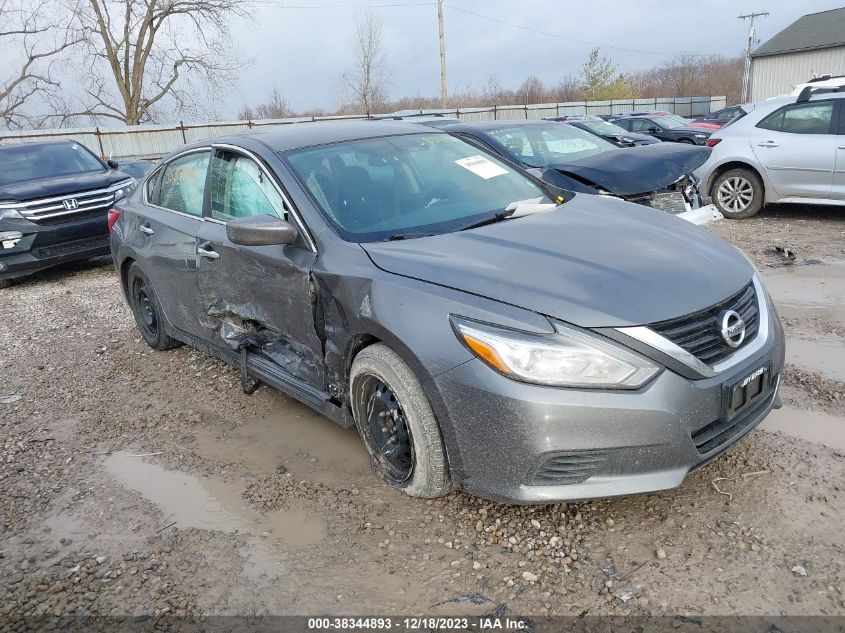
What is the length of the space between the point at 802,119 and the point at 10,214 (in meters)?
9.67

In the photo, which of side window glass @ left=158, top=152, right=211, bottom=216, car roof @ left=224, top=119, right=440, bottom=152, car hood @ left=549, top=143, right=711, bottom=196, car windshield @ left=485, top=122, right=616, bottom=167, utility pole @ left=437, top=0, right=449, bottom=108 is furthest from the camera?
utility pole @ left=437, top=0, right=449, bottom=108

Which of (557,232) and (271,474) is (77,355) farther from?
(557,232)

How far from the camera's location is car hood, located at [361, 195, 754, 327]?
2.44 metres

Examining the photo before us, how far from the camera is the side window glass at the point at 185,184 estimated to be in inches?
163

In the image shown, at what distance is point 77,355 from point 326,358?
3.32m

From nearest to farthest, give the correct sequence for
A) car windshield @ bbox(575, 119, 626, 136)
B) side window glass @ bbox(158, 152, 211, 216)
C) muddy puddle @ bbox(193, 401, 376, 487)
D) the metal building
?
muddy puddle @ bbox(193, 401, 376, 487) → side window glass @ bbox(158, 152, 211, 216) → car windshield @ bbox(575, 119, 626, 136) → the metal building

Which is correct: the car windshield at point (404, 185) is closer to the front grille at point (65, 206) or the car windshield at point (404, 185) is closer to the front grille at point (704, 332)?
the front grille at point (704, 332)

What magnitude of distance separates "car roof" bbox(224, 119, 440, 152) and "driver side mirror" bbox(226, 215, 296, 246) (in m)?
0.61

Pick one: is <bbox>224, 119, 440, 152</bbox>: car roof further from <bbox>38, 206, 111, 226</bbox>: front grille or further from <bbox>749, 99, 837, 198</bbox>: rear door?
<bbox>749, 99, 837, 198</bbox>: rear door

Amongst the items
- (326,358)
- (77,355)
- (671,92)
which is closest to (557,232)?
(326,358)

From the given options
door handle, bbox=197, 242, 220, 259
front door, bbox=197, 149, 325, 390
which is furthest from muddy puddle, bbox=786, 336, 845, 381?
door handle, bbox=197, 242, 220, 259

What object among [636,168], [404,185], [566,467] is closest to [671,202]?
Answer: [636,168]

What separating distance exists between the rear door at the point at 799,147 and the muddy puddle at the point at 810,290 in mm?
2149

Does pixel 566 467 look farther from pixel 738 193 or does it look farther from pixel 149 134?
pixel 149 134
